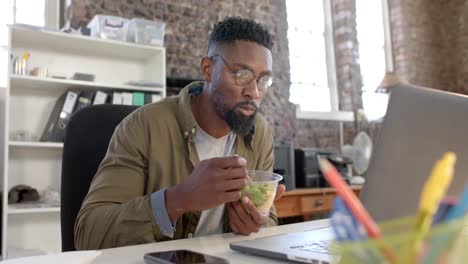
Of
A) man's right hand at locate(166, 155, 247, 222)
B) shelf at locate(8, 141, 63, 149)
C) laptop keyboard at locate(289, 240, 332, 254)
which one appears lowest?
laptop keyboard at locate(289, 240, 332, 254)

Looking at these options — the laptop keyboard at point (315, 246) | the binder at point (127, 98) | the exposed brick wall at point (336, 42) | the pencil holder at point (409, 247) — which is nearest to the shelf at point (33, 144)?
the binder at point (127, 98)

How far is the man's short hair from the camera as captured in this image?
4.78ft

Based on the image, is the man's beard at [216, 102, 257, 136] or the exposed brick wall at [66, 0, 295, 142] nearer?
the man's beard at [216, 102, 257, 136]

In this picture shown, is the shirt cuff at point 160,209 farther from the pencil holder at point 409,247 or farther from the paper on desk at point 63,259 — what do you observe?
the pencil holder at point 409,247

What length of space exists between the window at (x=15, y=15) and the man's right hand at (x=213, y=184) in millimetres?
2718

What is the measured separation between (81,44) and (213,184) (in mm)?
2512

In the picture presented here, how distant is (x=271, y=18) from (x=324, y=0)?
101cm

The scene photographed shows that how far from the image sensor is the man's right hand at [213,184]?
0.98 metres

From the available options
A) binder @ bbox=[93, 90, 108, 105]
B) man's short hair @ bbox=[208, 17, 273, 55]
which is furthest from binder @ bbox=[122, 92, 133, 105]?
man's short hair @ bbox=[208, 17, 273, 55]

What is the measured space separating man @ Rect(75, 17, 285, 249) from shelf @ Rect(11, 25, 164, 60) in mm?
1716

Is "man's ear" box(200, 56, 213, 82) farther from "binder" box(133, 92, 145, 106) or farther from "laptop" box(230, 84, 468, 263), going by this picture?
"binder" box(133, 92, 145, 106)

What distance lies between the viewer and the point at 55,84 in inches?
117

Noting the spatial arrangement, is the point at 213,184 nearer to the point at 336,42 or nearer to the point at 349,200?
the point at 349,200

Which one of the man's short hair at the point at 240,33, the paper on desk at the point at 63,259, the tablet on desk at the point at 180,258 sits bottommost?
the tablet on desk at the point at 180,258
